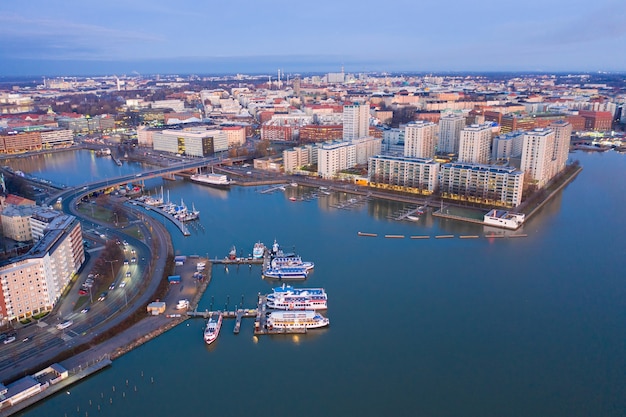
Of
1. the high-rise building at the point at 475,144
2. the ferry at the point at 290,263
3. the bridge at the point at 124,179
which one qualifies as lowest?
the ferry at the point at 290,263

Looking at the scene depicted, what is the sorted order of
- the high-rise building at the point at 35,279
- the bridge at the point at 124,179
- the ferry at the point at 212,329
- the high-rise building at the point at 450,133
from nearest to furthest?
Result: the ferry at the point at 212,329, the high-rise building at the point at 35,279, the bridge at the point at 124,179, the high-rise building at the point at 450,133

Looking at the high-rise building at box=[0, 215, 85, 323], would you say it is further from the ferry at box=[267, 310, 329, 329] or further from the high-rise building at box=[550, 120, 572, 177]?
the high-rise building at box=[550, 120, 572, 177]

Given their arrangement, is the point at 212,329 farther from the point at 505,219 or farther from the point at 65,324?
the point at 505,219

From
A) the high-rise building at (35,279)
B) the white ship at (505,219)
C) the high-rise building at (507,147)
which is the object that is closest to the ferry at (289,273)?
the high-rise building at (35,279)

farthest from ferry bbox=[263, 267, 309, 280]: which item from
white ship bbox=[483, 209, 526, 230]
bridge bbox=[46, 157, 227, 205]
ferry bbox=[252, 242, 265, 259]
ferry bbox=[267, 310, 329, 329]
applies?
bridge bbox=[46, 157, 227, 205]

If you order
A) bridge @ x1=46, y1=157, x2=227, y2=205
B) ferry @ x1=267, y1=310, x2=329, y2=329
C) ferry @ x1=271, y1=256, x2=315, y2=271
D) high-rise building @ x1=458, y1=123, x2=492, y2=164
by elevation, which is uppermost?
high-rise building @ x1=458, y1=123, x2=492, y2=164

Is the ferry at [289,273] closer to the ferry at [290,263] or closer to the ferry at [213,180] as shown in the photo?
the ferry at [290,263]
